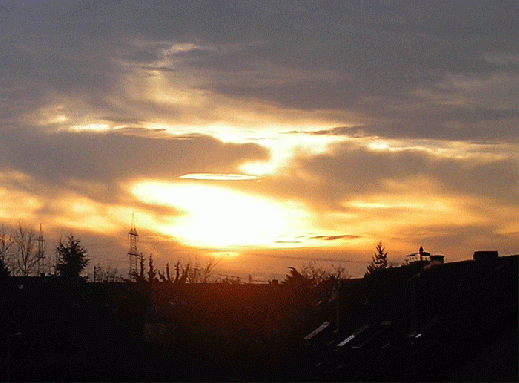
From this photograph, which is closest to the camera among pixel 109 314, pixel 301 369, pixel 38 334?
pixel 301 369

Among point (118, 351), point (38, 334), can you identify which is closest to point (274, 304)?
point (118, 351)

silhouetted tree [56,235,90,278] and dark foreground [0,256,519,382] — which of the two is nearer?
dark foreground [0,256,519,382]

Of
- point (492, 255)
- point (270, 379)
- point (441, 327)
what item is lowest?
point (270, 379)

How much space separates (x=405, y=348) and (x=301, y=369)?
1234cm

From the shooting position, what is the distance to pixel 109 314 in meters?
62.8

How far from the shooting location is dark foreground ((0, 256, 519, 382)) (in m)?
27.9

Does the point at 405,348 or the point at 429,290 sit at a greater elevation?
the point at 429,290

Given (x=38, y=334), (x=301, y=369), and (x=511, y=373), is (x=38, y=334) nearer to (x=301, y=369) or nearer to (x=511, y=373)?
(x=301, y=369)

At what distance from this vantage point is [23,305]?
63.2 metres

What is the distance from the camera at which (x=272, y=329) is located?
169 ft

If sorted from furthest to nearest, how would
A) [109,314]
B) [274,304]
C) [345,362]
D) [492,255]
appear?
1. [109,314]
2. [274,304]
3. [345,362]
4. [492,255]

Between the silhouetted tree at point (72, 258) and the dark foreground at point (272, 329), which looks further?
the silhouetted tree at point (72, 258)

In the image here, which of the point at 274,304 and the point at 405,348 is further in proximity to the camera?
the point at 274,304

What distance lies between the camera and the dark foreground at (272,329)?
91.6ft
